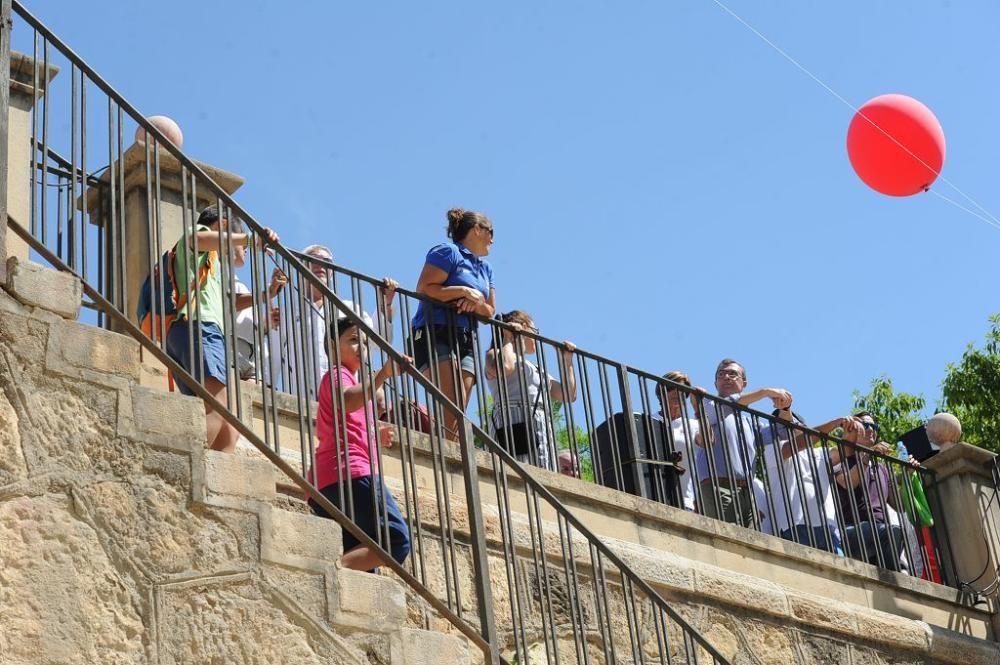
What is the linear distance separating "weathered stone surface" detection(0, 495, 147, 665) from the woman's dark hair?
186 inches

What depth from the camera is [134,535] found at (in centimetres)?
609

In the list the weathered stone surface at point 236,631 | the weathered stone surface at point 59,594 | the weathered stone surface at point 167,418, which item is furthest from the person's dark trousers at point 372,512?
the weathered stone surface at point 59,594

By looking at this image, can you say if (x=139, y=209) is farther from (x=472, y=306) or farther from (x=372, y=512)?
(x=372, y=512)

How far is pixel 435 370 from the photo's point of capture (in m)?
9.89

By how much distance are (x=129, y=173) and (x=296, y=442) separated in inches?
76.0

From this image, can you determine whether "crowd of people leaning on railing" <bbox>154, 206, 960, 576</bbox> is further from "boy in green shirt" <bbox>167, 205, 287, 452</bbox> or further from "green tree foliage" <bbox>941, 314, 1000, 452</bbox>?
"green tree foliage" <bbox>941, 314, 1000, 452</bbox>

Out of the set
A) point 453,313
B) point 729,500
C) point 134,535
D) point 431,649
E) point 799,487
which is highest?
point 453,313

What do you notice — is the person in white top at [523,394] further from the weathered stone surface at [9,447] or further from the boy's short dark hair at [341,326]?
the weathered stone surface at [9,447]

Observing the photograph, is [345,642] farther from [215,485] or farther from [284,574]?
[215,485]

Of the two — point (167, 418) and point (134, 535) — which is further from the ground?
point (167, 418)

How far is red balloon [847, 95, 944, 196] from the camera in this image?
11.0 m

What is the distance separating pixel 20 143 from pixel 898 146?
5.55m

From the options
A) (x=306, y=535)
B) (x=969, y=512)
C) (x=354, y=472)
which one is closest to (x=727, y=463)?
(x=969, y=512)

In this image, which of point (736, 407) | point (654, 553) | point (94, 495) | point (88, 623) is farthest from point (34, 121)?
point (736, 407)
